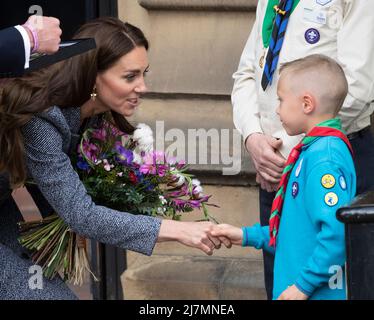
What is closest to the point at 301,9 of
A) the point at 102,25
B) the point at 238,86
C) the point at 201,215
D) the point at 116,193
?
the point at 238,86

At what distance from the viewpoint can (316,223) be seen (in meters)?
3.10

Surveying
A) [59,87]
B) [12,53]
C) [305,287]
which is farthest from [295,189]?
[12,53]

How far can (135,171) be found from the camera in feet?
11.8

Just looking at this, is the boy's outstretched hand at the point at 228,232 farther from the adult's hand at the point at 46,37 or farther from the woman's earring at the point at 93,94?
the adult's hand at the point at 46,37

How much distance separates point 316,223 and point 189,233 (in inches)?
20.2

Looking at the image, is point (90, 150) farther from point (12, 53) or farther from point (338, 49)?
point (338, 49)

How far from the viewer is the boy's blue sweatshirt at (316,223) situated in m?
3.06

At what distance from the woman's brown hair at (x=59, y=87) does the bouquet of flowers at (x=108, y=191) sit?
194 millimetres

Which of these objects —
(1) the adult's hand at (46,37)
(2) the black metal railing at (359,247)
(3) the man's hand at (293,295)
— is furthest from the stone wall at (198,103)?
(2) the black metal railing at (359,247)

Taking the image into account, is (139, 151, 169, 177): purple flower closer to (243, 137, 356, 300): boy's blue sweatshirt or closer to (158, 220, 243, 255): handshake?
(158, 220, 243, 255): handshake

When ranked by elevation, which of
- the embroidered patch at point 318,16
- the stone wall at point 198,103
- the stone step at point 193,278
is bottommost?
the stone step at point 193,278
